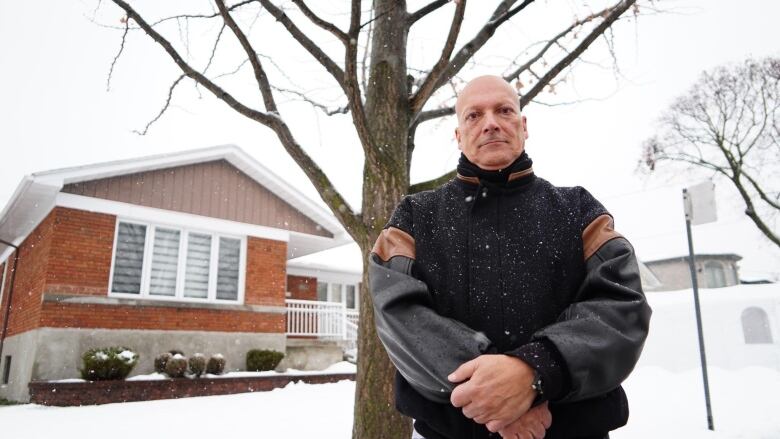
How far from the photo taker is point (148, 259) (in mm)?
12016

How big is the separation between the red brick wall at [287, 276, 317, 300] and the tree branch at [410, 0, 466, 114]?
51.7 ft

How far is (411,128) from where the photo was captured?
4.30 m

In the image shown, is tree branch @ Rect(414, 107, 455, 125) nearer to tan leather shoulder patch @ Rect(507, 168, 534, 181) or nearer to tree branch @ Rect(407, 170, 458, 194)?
tree branch @ Rect(407, 170, 458, 194)

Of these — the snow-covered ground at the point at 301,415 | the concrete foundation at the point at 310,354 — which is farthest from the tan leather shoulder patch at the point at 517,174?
the concrete foundation at the point at 310,354

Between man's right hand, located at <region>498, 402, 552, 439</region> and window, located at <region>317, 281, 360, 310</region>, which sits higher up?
window, located at <region>317, 281, 360, 310</region>

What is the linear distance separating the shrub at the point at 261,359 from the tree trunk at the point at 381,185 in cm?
967

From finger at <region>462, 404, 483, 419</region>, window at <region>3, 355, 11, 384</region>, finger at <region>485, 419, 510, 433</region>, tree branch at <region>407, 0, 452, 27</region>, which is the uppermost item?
tree branch at <region>407, 0, 452, 27</region>

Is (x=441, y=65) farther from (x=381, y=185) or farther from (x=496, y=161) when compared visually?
(x=496, y=161)

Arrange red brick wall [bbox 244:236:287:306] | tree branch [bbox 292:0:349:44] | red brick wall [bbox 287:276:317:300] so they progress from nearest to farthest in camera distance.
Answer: tree branch [bbox 292:0:349:44] → red brick wall [bbox 244:236:287:306] → red brick wall [bbox 287:276:317:300]

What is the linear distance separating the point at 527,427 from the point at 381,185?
2488mm

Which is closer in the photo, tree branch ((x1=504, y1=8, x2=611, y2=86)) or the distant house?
tree branch ((x1=504, y1=8, x2=611, y2=86))

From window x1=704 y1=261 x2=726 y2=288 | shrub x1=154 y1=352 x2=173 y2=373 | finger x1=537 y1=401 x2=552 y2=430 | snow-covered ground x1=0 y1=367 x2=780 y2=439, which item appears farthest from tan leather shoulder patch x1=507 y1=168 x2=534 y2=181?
window x1=704 y1=261 x2=726 y2=288

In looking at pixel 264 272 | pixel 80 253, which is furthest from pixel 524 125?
pixel 264 272

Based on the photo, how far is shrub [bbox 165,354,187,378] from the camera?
10.7 meters
